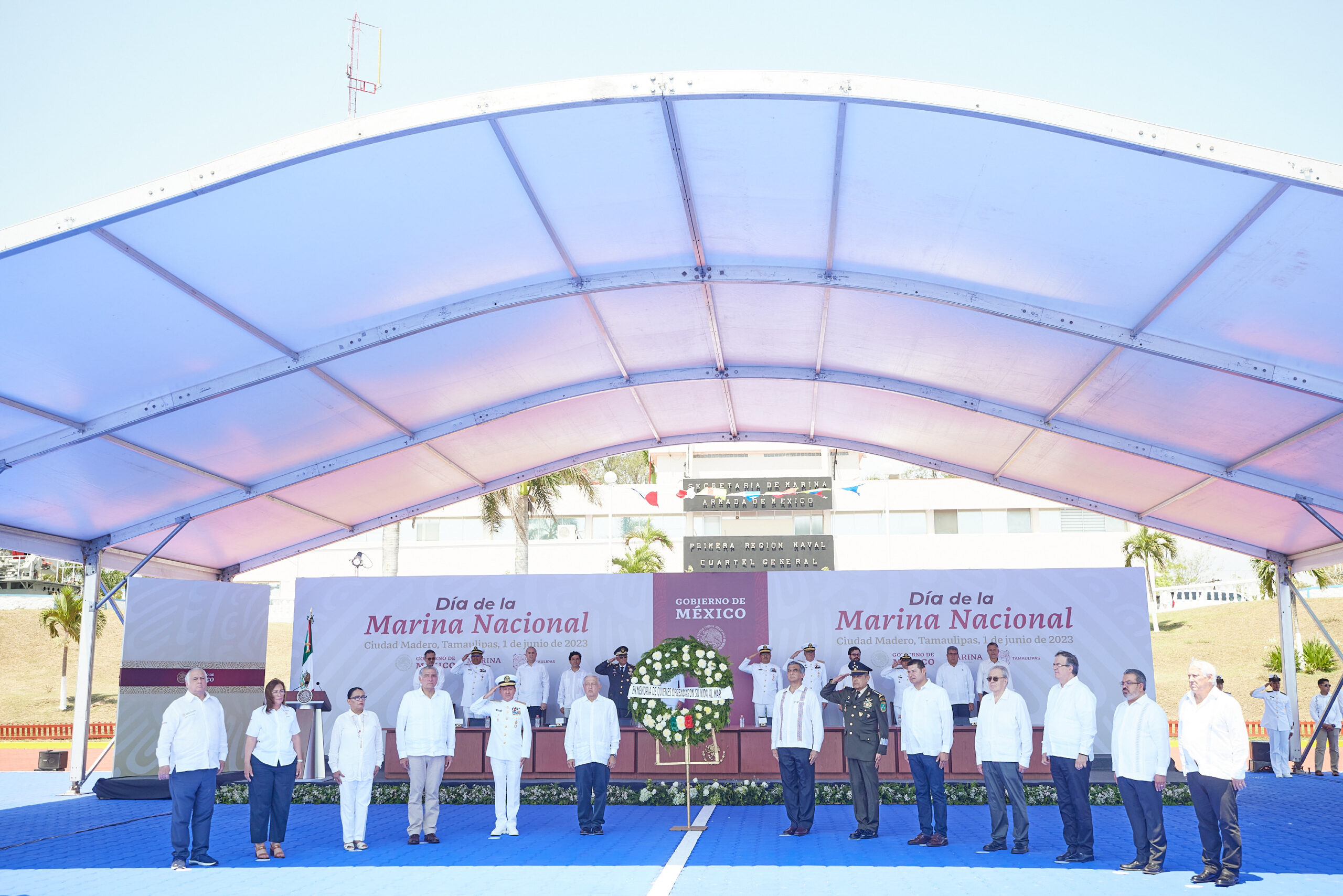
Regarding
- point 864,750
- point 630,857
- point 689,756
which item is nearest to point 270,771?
point 630,857

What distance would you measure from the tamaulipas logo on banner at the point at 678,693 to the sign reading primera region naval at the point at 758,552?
1747cm

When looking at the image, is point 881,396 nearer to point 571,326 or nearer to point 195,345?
point 571,326

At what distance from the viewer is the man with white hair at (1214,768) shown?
773cm

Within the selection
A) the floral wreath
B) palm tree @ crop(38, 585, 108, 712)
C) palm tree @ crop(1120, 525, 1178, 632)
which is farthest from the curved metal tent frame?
palm tree @ crop(1120, 525, 1178, 632)

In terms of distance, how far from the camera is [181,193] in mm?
8227

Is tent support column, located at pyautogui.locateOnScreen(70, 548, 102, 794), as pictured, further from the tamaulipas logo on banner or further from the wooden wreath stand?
the tamaulipas logo on banner

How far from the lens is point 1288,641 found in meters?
17.4

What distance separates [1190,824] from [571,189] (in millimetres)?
9546

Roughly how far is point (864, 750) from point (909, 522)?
36920 mm

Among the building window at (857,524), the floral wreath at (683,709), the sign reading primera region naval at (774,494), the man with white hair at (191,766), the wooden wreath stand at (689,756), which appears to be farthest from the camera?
the building window at (857,524)

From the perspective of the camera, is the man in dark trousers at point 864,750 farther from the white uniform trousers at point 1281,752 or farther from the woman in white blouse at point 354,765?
the white uniform trousers at point 1281,752

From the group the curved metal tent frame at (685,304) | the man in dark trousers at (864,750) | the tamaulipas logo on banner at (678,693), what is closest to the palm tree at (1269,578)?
the curved metal tent frame at (685,304)

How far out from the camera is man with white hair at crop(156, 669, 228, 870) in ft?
30.0

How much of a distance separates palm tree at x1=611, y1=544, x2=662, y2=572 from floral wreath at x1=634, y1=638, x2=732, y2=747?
3120cm
